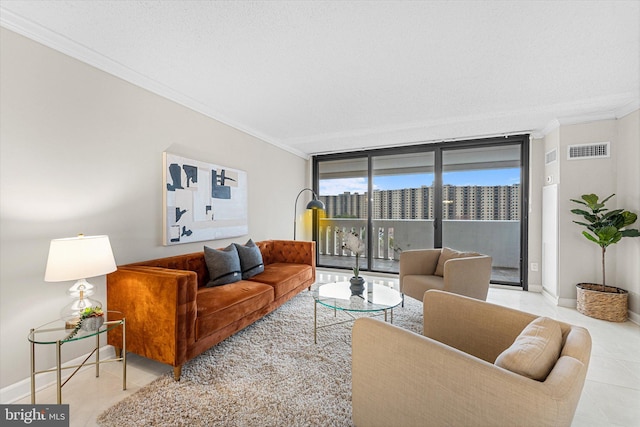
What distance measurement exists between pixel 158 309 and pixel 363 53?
2510 mm

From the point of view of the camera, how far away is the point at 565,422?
85cm

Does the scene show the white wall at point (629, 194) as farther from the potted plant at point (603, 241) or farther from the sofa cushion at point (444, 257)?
the sofa cushion at point (444, 257)

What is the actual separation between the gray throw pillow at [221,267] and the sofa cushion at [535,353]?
245 centimetres

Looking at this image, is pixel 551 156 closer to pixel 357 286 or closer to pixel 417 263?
pixel 417 263

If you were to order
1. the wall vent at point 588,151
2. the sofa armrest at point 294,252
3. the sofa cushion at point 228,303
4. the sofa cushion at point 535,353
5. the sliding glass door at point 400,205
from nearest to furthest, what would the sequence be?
the sofa cushion at point 535,353
the sofa cushion at point 228,303
the wall vent at point 588,151
the sofa armrest at point 294,252
the sliding glass door at point 400,205

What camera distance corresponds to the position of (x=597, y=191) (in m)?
3.36

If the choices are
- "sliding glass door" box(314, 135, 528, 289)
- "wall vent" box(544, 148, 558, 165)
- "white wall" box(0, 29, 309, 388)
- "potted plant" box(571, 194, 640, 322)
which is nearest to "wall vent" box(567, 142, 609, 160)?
"wall vent" box(544, 148, 558, 165)

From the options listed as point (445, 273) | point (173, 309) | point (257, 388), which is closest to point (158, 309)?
point (173, 309)

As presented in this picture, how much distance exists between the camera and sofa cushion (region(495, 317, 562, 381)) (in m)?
0.97

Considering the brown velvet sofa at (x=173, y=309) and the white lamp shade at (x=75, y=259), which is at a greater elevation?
the white lamp shade at (x=75, y=259)

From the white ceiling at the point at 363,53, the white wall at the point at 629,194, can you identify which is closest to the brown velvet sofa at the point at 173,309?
the white ceiling at the point at 363,53

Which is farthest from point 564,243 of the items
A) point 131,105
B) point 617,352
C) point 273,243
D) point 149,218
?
point 131,105

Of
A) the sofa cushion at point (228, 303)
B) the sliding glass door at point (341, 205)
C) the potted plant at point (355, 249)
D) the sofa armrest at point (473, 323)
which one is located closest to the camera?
the sofa armrest at point (473, 323)

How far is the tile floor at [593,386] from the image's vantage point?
1.63m
